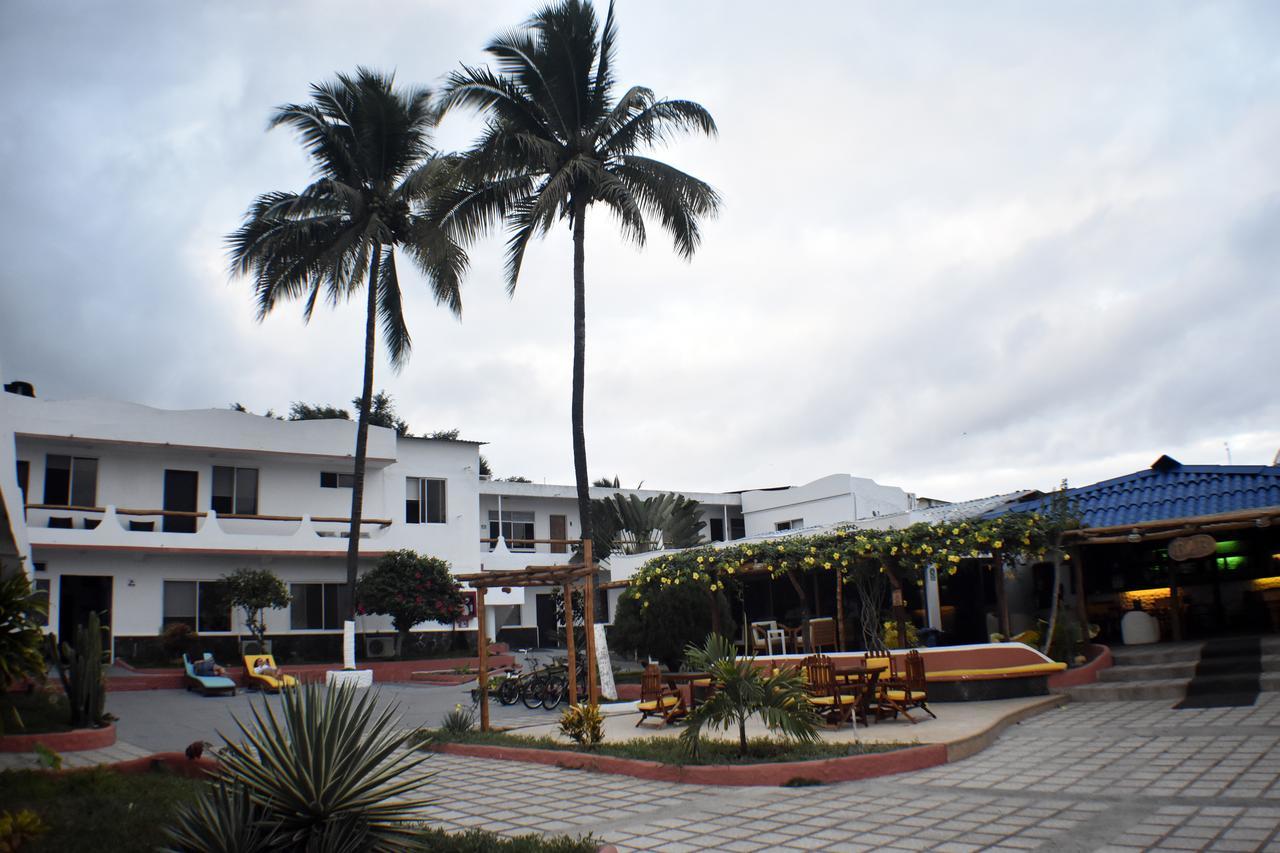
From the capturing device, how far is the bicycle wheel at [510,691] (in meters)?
18.5

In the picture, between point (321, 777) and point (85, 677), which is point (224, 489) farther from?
point (321, 777)

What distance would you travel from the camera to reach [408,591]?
2538 cm

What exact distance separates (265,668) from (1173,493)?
1924 cm

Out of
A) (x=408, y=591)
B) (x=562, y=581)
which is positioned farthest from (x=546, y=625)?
(x=562, y=581)

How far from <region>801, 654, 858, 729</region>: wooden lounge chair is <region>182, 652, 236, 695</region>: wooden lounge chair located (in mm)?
13409

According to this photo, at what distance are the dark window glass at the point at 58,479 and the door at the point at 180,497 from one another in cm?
236

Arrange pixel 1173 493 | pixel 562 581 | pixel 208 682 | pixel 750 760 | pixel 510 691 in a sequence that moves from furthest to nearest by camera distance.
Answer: pixel 208 682
pixel 510 691
pixel 1173 493
pixel 562 581
pixel 750 760

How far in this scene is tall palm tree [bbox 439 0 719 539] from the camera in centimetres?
1881

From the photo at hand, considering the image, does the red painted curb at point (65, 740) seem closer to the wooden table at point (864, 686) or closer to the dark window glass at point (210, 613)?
the wooden table at point (864, 686)

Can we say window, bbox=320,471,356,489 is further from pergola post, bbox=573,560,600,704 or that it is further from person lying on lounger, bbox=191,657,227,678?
pergola post, bbox=573,560,600,704

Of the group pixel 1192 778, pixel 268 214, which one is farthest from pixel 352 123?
pixel 1192 778

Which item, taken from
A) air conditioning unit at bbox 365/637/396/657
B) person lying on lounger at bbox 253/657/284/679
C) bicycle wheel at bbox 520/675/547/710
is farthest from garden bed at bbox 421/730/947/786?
air conditioning unit at bbox 365/637/396/657

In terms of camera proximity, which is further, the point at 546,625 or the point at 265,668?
the point at 546,625

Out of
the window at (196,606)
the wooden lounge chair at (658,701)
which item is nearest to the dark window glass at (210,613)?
the window at (196,606)
